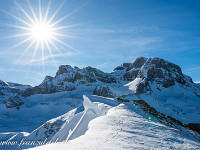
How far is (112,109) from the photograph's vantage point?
1161 centimetres

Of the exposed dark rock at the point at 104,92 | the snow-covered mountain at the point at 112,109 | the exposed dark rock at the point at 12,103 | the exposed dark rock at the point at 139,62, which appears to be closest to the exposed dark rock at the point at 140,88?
the snow-covered mountain at the point at 112,109

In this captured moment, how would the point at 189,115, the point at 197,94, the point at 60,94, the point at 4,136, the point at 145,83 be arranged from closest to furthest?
1. the point at 4,136
2. the point at 189,115
3. the point at 197,94
4. the point at 145,83
5. the point at 60,94

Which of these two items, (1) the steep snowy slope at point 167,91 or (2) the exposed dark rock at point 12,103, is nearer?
(1) the steep snowy slope at point 167,91

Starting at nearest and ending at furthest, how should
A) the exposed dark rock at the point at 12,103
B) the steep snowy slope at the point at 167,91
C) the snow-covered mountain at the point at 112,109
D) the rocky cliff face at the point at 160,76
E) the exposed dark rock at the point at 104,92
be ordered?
the snow-covered mountain at the point at 112,109
the steep snowy slope at the point at 167,91
the rocky cliff face at the point at 160,76
the exposed dark rock at the point at 104,92
the exposed dark rock at the point at 12,103

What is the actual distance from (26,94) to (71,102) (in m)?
61.6

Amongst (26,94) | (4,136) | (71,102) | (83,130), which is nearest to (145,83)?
(71,102)

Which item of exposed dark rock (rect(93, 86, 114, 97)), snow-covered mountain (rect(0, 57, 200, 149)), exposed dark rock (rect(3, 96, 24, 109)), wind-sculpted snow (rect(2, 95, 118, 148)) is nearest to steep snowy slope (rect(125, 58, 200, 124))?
snow-covered mountain (rect(0, 57, 200, 149))

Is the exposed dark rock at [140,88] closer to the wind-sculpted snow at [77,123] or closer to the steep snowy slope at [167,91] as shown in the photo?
the steep snowy slope at [167,91]

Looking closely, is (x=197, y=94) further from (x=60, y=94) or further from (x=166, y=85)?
(x=60, y=94)

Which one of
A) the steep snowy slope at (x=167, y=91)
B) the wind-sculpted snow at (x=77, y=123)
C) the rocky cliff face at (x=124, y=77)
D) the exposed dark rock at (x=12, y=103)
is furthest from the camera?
the exposed dark rock at (x=12, y=103)

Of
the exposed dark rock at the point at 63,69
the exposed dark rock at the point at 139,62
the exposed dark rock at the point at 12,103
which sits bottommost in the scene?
the exposed dark rock at the point at 12,103

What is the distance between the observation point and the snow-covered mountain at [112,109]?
229 inches

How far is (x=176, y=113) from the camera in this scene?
4800cm

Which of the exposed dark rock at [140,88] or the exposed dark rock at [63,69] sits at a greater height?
the exposed dark rock at [63,69]
